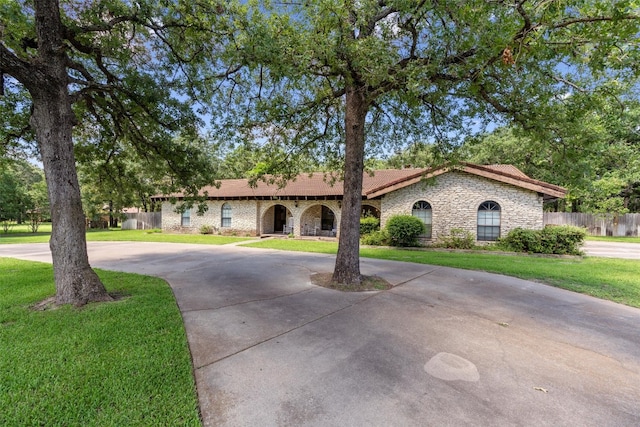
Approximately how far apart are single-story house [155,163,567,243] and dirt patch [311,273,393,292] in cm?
379

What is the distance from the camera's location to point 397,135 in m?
9.49

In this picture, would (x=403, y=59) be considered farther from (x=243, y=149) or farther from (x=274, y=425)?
(x=274, y=425)

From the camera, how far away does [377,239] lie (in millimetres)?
15250

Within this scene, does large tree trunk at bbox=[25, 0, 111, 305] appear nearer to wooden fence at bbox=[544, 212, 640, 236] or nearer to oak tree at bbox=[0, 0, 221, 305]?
oak tree at bbox=[0, 0, 221, 305]

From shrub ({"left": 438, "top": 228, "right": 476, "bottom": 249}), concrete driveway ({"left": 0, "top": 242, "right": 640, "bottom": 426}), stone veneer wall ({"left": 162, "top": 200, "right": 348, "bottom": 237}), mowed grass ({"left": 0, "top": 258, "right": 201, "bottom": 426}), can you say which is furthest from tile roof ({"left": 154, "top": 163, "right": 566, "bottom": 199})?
mowed grass ({"left": 0, "top": 258, "right": 201, "bottom": 426})

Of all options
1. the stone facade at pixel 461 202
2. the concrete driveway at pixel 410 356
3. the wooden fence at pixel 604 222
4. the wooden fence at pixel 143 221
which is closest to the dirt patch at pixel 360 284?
the concrete driveway at pixel 410 356

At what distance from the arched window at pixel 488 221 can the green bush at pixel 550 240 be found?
2.93 feet

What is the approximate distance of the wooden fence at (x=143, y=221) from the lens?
88.6ft

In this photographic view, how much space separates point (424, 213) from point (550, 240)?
5.33 m

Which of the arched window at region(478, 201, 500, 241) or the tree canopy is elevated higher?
the tree canopy

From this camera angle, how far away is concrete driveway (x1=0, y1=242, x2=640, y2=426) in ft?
8.16

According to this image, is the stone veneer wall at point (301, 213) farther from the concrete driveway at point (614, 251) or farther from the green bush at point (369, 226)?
the concrete driveway at point (614, 251)

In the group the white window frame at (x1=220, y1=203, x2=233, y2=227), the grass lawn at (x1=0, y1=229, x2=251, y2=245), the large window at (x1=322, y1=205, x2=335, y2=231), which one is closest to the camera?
the grass lawn at (x1=0, y1=229, x2=251, y2=245)

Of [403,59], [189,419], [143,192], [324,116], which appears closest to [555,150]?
[403,59]
